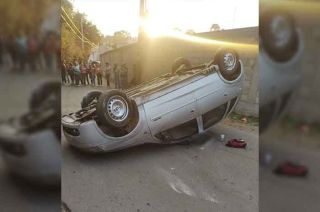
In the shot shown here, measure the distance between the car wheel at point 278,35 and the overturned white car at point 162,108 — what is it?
171 mm

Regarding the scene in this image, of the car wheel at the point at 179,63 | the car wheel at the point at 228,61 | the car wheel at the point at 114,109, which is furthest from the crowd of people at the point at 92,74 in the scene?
the car wheel at the point at 228,61

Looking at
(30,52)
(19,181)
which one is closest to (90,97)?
(30,52)

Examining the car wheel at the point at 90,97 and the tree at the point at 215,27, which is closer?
the car wheel at the point at 90,97

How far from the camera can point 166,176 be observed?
192cm

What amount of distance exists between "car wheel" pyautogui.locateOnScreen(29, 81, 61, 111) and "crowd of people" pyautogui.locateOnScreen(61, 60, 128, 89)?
105 mm

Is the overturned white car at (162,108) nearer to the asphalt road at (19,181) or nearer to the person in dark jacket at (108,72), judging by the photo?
the person in dark jacket at (108,72)

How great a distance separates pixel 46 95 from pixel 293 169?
1256 millimetres

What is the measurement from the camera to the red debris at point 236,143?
2.02 m

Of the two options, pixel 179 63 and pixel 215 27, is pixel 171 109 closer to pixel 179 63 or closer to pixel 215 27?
pixel 179 63

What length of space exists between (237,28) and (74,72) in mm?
862

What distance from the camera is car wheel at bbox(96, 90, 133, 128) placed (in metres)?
1.72

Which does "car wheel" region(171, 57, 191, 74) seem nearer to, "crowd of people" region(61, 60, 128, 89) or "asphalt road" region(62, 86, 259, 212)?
"crowd of people" region(61, 60, 128, 89)

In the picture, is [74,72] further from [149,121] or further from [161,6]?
[161,6]

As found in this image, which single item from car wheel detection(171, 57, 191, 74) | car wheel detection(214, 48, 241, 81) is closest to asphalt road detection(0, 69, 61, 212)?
car wheel detection(171, 57, 191, 74)
